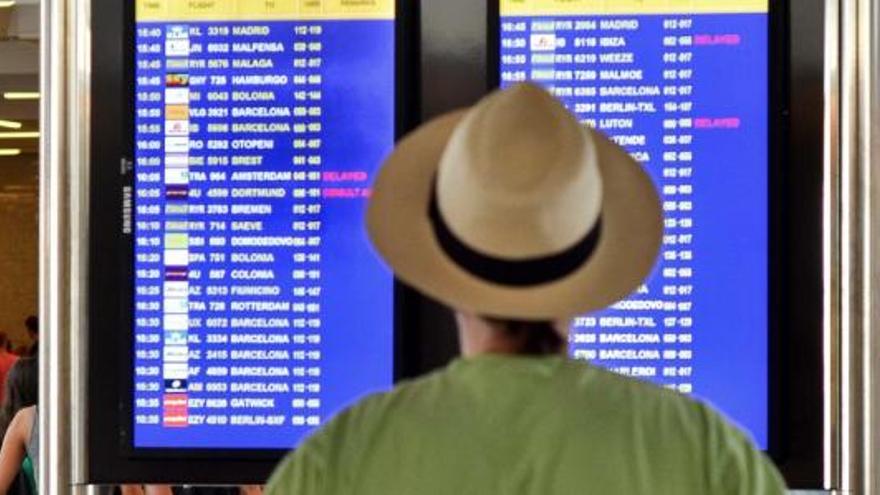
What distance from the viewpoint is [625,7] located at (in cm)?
311

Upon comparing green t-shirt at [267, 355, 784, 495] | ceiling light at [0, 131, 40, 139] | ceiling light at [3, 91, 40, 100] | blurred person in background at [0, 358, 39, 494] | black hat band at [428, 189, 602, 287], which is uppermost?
ceiling light at [3, 91, 40, 100]

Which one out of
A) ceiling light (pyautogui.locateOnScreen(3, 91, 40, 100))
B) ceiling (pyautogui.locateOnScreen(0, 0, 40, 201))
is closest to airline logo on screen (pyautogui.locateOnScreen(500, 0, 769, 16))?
ceiling (pyautogui.locateOnScreen(0, 0, 40, 201))

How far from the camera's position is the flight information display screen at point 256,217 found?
314 cm

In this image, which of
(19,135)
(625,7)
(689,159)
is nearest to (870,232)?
(689,159)

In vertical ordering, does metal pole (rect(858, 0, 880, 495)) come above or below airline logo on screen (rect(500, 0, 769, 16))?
below

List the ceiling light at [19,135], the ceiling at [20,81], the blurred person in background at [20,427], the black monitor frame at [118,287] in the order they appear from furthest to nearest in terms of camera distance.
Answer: the ceiling light at [19,135] → the ceiling at [20,81] → the blurred person in background at [20,427] → the black monitor frame at [118,287]

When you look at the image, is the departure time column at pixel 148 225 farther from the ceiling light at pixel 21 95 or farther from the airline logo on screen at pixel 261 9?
the ceiling light at pixel 21 95

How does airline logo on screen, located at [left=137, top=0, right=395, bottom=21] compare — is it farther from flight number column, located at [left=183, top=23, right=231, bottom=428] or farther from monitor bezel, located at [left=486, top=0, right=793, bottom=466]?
monitor bezel, located at [left=486, top=0, right=793, bottom=466]

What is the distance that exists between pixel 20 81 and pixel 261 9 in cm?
1169

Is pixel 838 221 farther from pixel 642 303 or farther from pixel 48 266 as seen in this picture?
pixel 48 266

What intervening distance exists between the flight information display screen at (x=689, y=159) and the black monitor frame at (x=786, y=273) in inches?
0.6

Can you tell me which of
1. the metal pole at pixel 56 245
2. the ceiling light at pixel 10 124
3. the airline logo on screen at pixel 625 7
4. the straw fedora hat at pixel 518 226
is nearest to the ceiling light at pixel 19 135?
the ceiling light at pixel 10 124

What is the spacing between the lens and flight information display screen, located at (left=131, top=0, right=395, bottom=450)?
10.3ft

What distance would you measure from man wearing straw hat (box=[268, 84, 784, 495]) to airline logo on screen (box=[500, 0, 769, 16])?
1.28 m
